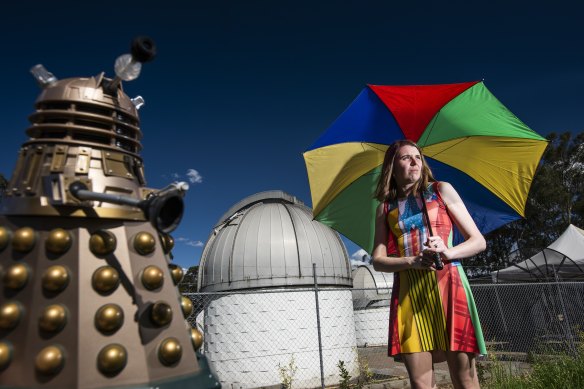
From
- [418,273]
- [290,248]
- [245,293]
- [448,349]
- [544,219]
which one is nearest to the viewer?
[448,349]

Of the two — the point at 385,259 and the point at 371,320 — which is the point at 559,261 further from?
the point at 385,259

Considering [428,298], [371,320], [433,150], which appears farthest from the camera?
[371,320]

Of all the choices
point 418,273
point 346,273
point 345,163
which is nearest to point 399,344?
point 418,273

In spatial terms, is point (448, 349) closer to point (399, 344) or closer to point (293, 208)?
point (399, 344)

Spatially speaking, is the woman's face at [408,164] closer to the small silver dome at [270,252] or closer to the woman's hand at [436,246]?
the woman's hand at [436,246]

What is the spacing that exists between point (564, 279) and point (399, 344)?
1550 cm

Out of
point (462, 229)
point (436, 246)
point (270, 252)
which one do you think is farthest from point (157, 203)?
point (270, 252)

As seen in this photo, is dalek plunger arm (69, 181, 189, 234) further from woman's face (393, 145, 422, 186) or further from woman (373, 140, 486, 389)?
woman's face (393, 145, 422, 186)

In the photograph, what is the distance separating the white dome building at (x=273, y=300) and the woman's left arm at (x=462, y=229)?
7206mm

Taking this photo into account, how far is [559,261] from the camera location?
1277 centimetres

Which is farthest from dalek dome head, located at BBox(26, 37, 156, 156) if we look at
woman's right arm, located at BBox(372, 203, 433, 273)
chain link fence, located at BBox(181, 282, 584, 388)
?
chain link fence, located at BBox(181, 282, 584, 388)

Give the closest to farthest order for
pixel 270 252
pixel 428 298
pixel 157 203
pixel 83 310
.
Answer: pixel 157 203 < pixel 83 310 < pixel 428 298 < pixel 270 252

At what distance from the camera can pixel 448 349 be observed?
1.83 metres

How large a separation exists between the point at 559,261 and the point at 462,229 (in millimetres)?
13538
